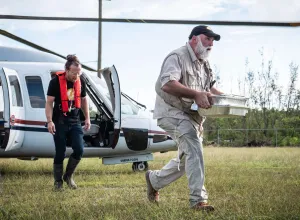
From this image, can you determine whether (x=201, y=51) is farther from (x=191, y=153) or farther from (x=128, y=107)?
(x=128, y=107)

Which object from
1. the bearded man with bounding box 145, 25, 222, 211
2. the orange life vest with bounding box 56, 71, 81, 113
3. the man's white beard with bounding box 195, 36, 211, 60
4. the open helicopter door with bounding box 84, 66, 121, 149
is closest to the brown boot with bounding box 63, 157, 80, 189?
the orange life vest with bounding box 56, 71, 81, 113

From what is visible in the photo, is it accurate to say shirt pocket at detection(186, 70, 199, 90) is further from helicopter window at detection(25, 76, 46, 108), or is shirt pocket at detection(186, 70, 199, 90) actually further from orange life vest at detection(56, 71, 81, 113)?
helicopter window at detection(25, 76, 46, 108)

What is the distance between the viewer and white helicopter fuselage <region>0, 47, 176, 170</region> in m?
9.57

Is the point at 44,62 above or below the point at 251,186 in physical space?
above

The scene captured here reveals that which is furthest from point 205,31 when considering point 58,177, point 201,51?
point 58,177

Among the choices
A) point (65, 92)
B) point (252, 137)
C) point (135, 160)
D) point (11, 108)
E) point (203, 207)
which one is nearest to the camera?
point (203, 207)

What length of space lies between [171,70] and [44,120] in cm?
508

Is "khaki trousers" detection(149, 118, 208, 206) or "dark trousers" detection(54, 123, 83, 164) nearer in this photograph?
"khaki trousers" detection(149, 118, 208, 206)

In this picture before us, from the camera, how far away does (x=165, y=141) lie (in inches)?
419

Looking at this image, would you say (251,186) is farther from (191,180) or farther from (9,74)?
(9,74)

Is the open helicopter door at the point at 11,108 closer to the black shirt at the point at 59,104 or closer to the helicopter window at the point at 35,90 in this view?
the helicopter window at the point at 35,90

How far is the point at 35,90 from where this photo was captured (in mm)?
10008

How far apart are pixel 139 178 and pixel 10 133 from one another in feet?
7.28

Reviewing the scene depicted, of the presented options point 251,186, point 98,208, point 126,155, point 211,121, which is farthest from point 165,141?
point 211,121
